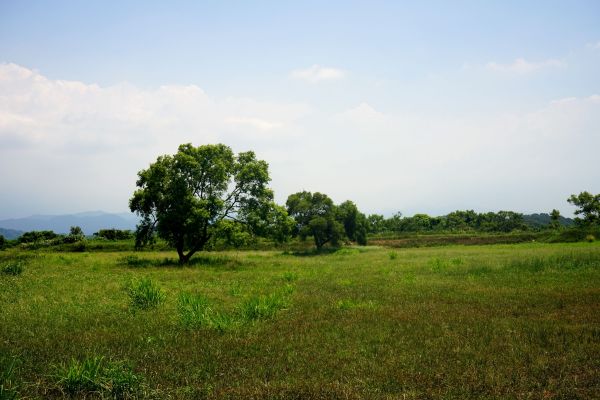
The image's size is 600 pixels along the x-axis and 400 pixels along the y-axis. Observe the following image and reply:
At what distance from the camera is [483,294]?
49.4 ft

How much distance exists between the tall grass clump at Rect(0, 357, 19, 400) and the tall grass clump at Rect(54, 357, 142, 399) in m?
0.63

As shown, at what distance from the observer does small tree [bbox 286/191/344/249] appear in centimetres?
5450

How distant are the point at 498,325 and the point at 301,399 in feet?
22.0

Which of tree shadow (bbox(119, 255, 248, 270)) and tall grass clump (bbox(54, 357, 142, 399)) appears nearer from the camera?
tall grass clump (bbox(54, 357, 142, 399))

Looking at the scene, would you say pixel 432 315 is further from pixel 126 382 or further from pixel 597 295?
pixel 126 382

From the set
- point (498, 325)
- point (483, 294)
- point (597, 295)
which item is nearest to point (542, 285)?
point (597, 295)

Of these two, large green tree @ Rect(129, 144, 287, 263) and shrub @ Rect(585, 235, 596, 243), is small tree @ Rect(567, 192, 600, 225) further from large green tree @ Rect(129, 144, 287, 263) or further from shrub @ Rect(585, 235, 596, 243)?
large green tree @ Rect(129, 144, 287, 263)

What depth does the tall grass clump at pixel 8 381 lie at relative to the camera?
593 cm

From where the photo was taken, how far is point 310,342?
9.36m

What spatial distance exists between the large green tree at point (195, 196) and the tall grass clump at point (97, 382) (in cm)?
2478

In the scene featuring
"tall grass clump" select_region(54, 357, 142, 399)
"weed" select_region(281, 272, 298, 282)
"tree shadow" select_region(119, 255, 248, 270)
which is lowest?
"tree shadow" select_region(119, 255, 248, 270)

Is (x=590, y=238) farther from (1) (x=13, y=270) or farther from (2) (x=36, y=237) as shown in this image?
(2) (x=36, y=237)

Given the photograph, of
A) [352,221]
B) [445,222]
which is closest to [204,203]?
[352,221]

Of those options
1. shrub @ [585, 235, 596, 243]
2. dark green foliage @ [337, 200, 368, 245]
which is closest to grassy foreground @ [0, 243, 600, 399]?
shrub @ [585, 235, 596, 243]
